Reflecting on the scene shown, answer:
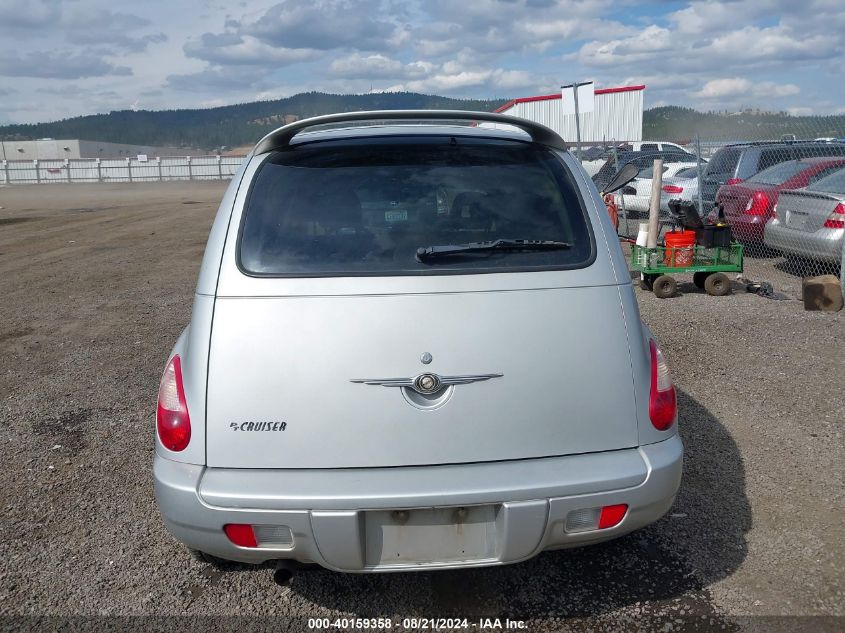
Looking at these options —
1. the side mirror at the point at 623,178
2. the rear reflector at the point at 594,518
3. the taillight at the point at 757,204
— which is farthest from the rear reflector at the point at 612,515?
the taillight at the point at 757,204

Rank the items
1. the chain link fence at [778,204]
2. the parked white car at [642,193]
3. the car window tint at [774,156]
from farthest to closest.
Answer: the parked white car at [642,193]
the car window tint at [774,156]
the chain link fence at [778,204]

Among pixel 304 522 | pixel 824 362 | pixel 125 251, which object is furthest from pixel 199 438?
pixel 125 251

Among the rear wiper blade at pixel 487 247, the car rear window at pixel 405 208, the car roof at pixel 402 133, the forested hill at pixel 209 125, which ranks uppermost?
the car roof at pixel 402 133

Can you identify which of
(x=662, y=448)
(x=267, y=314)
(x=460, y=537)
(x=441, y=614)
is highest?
(x=267, y=314)

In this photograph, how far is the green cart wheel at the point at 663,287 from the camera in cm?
830

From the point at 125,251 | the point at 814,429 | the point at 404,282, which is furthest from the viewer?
the point at 125,251

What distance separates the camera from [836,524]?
11.0ft

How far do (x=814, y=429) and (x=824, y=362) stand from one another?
1568 millimetres

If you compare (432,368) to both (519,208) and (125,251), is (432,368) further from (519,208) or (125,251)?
(125,251)

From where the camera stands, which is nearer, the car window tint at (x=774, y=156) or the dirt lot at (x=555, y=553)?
the dirt lot at (x=555, y=553)

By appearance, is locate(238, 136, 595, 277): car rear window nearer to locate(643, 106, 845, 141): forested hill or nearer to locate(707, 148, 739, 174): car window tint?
locate(643, 106, 845, 141): forested hill

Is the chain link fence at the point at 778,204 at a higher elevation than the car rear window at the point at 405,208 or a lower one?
lower

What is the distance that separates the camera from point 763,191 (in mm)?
10211

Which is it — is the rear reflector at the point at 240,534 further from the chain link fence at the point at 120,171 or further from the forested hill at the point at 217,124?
the forested hill at the point at 217,124
